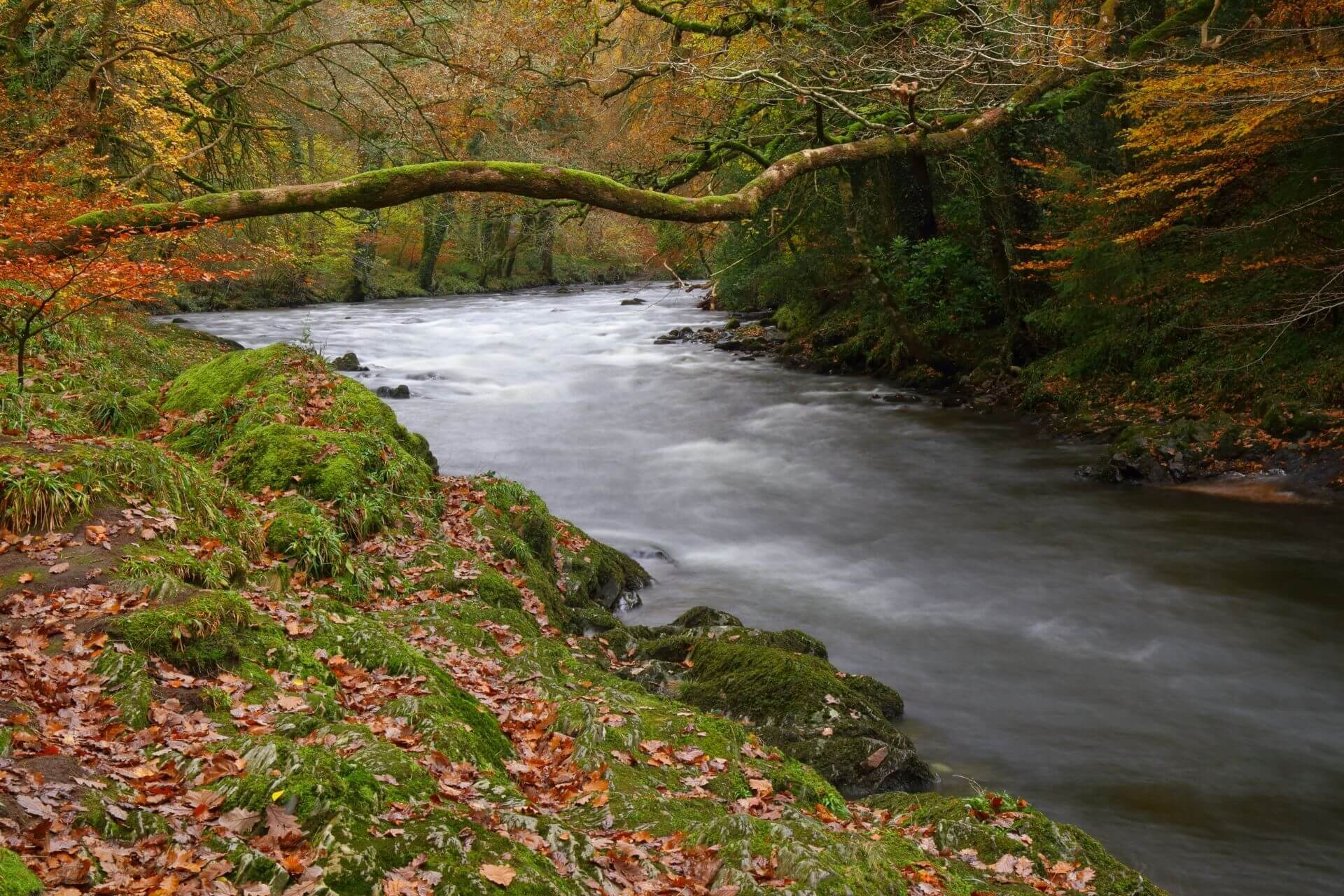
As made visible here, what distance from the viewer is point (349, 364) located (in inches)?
813

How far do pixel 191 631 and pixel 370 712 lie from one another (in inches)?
33.8

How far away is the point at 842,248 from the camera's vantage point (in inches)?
792

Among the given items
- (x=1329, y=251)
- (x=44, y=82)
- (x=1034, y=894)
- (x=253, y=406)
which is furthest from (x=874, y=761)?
(x=44, y=82)

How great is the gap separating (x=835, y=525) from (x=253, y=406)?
301 inches

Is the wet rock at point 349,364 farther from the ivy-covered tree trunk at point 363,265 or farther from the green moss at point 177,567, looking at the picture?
the green moss at point 177,567

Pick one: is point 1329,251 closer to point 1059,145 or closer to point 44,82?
point 1059,145

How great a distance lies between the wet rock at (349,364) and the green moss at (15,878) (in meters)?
18.9

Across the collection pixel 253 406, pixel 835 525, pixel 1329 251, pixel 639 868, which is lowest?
pixel 835 525

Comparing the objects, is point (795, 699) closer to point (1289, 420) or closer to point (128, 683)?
point (128, 683)

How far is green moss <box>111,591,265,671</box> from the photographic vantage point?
154 inches

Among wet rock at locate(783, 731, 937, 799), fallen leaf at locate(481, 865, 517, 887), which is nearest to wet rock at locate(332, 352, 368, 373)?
wet rock at locate(783, 731, 937, 799)

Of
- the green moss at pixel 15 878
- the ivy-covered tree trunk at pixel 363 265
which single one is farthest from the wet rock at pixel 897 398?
the ivy-covered tree trunk at pixel 363 265

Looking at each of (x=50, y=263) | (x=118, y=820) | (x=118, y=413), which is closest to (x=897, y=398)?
(x=118, y=413)

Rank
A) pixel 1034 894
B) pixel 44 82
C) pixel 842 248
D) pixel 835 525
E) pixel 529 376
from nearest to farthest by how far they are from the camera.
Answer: pixel 1034 894 < pixel 44 82 < pixel 835 525 < pixel 842 248 < pixel 529 376
